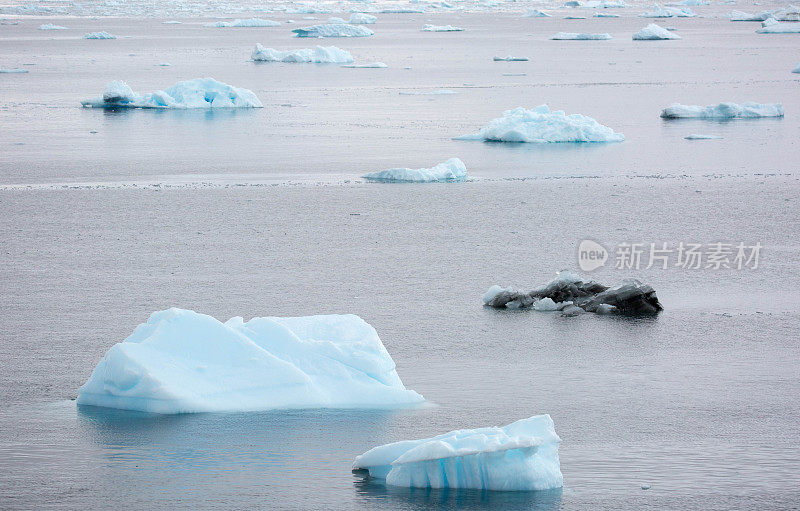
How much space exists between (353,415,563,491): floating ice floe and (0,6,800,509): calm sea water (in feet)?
0.35

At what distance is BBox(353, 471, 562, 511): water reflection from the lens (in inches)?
280

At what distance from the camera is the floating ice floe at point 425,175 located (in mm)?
19719

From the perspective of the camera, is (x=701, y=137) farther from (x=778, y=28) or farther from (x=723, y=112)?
(x=778, y=28)

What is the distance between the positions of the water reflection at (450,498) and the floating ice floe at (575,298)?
4.69 metres

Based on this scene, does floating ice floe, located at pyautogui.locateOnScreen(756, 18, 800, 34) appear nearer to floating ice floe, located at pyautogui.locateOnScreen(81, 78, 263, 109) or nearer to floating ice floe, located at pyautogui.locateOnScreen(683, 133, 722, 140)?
floating ice floe, located at pyautogui.locateOnScreen(81, 78, 263, 109)

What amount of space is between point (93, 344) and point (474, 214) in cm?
768

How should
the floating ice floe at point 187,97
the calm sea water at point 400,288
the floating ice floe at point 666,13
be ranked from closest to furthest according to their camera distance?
1. the calm sea water at point 400,288
2. the floating ice floe at point 187,97
3. the floating ice floe at point 666,13

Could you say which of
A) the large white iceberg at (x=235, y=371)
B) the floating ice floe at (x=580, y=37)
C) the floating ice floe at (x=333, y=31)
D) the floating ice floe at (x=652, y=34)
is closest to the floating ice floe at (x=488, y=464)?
the large white iceberg at (x=235, y=371)

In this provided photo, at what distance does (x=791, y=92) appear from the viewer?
114ft

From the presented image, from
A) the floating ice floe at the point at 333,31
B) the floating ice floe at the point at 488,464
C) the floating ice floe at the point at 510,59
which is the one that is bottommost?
the floating ice floe at the point at 333,31

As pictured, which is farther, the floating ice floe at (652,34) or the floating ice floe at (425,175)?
the floating ice floe at (652,34)

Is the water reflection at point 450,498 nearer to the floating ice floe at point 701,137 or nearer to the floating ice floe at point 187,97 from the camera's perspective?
the floating ice floe at point 701,137

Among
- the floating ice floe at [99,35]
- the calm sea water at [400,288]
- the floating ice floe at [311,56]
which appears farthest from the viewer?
the floating ice floe at [99,35]

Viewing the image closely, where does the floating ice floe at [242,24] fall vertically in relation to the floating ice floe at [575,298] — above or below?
below
